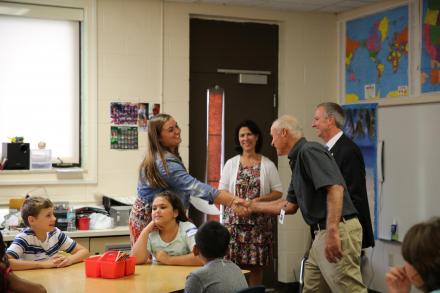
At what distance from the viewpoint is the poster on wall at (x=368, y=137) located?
571 cm

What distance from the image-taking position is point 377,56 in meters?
5.76

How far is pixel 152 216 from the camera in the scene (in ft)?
11.7

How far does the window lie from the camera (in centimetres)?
511

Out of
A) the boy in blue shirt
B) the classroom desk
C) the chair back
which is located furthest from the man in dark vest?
the boy in blue shirt

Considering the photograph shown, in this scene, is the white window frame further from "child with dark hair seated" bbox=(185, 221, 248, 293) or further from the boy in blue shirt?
"child with dark hair seated" bbox=(185, 221, 248, 293)

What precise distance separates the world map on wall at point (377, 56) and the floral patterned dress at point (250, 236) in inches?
72.8

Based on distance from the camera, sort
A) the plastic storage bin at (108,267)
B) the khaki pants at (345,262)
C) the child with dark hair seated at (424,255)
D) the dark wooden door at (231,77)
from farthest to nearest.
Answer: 1. the dark wooden door at (231,77)
2. the khaki pants at (345,262)
3. the plastic storage bin at (108,267)
4. the child with dark hair seated at (424,255)

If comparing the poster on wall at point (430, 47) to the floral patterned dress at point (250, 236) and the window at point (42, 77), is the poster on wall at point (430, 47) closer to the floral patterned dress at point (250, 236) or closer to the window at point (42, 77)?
the floral patterned dress at point (250, 236)

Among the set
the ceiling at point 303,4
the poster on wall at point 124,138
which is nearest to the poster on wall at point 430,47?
the ceiling at point 303,4

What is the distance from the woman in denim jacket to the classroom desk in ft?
1.82

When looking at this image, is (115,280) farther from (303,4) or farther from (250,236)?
(303,4)

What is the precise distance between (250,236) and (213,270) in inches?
71.9

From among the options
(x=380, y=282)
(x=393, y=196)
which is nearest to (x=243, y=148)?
(x=393, y=196)

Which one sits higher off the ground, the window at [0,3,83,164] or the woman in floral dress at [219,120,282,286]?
the window at [0,3,83,164]
